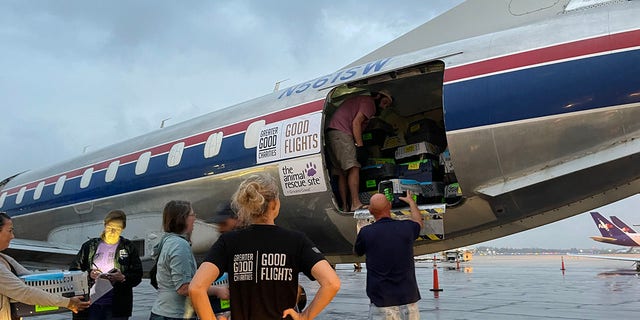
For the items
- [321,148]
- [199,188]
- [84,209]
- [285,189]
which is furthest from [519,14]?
[84,209]

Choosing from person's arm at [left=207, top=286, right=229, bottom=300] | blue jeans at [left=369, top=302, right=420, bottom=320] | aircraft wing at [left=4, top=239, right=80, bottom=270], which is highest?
aircraft wing at [left=4, top=239, right=80, bottom=270]

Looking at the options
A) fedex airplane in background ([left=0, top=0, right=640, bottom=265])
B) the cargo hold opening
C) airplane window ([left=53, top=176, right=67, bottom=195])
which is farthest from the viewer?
airplane window ([left=53, top=176, right=67, bottom=195])

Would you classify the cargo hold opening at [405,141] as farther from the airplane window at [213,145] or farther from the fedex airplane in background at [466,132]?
the airplane window at [213,145]

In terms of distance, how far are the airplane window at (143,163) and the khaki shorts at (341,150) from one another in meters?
3.58

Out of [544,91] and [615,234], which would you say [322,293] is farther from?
[615,234]

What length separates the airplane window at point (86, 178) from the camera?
1037cm

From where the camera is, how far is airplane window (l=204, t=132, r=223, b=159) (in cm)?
811

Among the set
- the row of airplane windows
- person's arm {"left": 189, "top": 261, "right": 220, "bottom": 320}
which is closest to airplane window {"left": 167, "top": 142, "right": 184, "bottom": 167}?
the row of airplane windows

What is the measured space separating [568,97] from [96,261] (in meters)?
4.64

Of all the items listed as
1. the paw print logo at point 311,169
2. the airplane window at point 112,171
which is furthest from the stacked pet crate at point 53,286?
the airplane window at point 112,171

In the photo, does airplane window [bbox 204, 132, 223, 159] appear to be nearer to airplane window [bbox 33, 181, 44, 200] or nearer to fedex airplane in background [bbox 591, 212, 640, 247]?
airplane window [bbox 33, 181, 44, 200]

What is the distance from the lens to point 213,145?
8219 millimetres

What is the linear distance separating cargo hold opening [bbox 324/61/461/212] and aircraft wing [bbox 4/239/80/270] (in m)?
5.22

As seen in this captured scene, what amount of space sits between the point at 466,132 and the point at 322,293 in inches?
144
